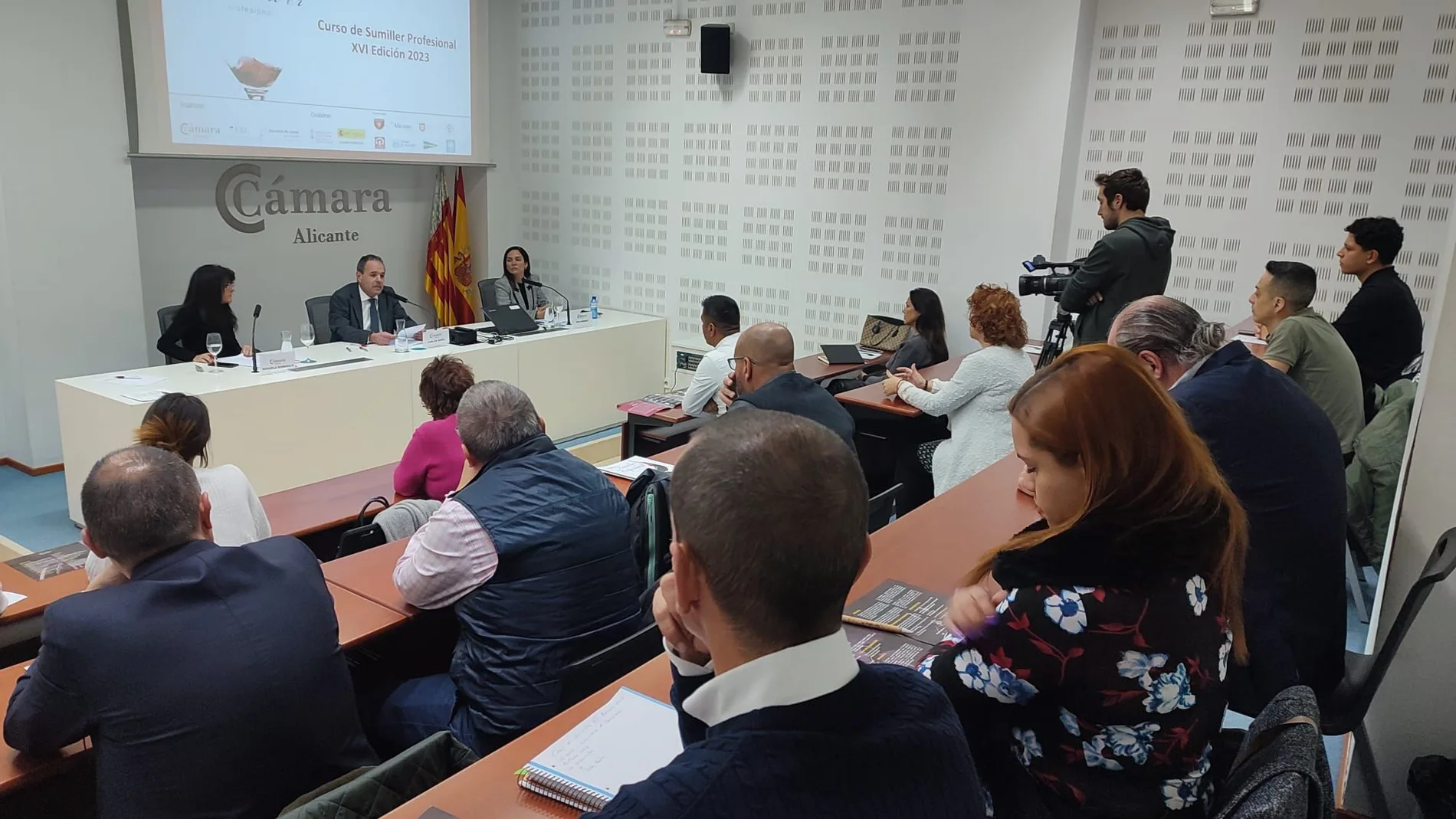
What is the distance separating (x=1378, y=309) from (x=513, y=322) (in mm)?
4948

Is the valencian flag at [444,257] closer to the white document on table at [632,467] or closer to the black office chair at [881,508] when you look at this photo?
the white document on table at [632,467]

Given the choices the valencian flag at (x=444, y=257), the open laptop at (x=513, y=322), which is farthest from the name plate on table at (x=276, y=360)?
the valencian flag at (x=444, y=257)

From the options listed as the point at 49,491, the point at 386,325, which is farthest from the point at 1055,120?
the point at 49,491

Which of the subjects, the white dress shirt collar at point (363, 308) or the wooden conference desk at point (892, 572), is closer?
the wooden conference desk at point (892, 572)

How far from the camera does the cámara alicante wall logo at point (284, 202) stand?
6.39 metres

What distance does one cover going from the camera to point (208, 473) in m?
2.65

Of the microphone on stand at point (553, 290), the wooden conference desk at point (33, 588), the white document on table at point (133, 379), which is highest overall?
the microphone on stand at point (553, 290)

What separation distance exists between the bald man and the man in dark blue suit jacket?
132 cm

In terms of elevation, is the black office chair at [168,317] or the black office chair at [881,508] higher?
the black office chair at [168,317]

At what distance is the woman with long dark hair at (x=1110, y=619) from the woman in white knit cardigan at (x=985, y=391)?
2528mm

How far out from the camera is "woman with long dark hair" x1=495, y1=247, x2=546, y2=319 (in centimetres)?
715

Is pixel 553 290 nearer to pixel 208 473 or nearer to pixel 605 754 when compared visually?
pixel 208 473

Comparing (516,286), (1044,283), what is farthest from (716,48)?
(1044,283)

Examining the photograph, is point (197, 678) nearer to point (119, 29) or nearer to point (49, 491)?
point (49, 491)
